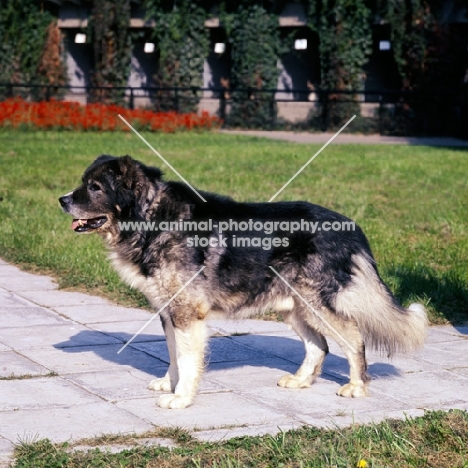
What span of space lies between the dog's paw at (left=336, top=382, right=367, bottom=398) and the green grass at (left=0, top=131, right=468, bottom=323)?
Result: 2382 millimetres

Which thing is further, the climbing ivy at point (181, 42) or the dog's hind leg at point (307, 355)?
the climbing ivy at point (181, 42)

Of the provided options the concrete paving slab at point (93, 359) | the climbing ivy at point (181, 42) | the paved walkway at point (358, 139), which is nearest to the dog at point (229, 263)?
the concrete paving slab at point (93, 359)

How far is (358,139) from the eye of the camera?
24828mm

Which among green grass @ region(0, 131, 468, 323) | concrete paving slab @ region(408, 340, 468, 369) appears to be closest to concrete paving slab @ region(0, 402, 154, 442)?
concrete paving slab @ region(408, 340, 468, 369)

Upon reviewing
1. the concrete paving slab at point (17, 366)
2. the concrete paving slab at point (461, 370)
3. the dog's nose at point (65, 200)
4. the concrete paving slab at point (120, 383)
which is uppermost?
the dog's nose at point (65, 200)

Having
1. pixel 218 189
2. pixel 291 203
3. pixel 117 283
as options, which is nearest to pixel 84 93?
pixel 218 189

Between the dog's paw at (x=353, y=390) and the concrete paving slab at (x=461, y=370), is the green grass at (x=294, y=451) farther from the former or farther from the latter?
the concrete paving slab at (x=461, y=370)

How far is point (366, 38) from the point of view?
94.4ft

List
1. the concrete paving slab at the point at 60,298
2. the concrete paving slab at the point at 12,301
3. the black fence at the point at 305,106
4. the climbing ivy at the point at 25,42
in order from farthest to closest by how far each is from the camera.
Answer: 1. the climbing ivy at the point at 25,42
2. the black fence at the point at 305,106
3. the concrete paving slab at the point at 60,298
4. the concrete paving slab at the point at 12,301

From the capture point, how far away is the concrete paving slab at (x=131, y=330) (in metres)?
7.37

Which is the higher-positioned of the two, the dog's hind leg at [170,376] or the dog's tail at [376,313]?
the dog's tail at [376,313]

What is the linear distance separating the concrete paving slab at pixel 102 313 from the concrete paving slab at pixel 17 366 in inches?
48.0

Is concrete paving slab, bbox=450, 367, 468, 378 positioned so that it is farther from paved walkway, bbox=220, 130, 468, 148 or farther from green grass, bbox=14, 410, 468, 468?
paved walkway, bbox=220, 130, 468, 148

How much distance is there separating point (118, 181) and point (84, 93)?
87.5 feet
